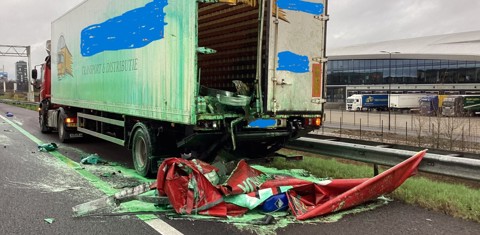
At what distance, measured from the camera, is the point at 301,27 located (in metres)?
6.63

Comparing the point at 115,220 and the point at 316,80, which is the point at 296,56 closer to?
the point at 316,80

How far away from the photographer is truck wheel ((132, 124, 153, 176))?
7425mm

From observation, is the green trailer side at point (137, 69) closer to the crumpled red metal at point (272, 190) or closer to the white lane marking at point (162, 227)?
the crumpled red metal at point (272, 190)

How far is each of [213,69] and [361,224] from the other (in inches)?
223

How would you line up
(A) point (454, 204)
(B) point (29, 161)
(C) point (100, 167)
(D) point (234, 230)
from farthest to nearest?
(B) point (29, 161) < (C) point (100, 167) < (A) point (454, 204) < (D) point (234, 230)

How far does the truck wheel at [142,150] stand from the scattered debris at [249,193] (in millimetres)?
1893

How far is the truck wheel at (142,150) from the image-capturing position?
7.43m

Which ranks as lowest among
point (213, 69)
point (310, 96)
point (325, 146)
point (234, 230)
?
point (234, 230)

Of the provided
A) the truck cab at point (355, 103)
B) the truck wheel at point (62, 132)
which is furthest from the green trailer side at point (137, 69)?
the truck cab at point (355, 103)

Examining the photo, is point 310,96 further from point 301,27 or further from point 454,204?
point 454,204

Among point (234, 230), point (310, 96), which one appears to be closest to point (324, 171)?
point (310, 96)

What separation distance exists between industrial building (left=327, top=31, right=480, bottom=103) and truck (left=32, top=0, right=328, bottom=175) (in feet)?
219

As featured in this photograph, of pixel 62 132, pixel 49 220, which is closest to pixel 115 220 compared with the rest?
pixel 49 220

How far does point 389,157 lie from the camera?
5918 mm
